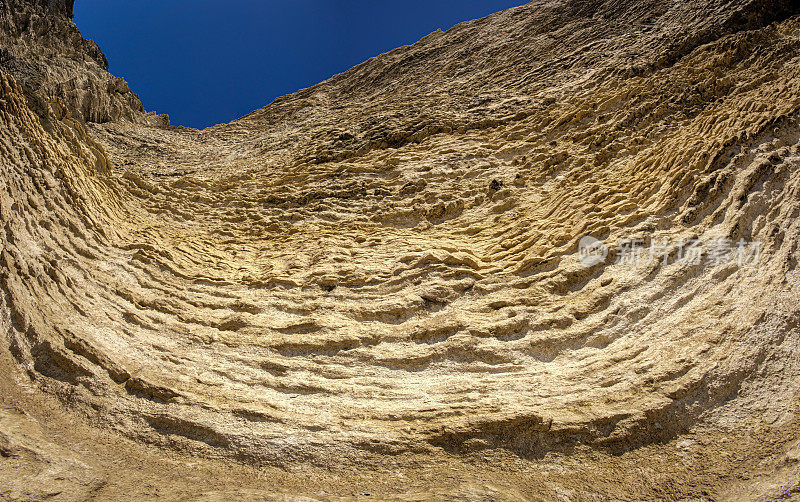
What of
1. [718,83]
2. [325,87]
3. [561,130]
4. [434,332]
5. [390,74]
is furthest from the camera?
[325,87]

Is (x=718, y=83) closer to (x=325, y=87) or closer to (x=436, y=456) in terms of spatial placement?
(x=436, y=456)

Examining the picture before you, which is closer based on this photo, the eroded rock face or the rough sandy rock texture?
the rough sandy rock texture

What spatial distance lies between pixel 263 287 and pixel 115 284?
2070 millimetres

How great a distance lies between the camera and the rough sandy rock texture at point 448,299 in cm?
412

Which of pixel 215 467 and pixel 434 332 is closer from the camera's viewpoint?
pixel 215 467

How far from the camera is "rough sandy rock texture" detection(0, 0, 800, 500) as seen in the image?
4121 millimetres

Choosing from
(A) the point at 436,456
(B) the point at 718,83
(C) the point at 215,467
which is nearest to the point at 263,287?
(C) the point at 215,467

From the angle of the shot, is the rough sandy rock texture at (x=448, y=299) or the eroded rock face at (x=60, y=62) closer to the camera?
the rough sandy rock texture at (x=448, y=299)

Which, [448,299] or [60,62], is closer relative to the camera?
[448,299]

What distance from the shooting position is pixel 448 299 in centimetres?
662

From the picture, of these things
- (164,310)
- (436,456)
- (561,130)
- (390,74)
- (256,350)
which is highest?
(390,74)

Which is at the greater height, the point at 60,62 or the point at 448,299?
the point at 60,62

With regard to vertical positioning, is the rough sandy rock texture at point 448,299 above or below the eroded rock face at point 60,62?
below

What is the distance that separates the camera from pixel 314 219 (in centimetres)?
970
